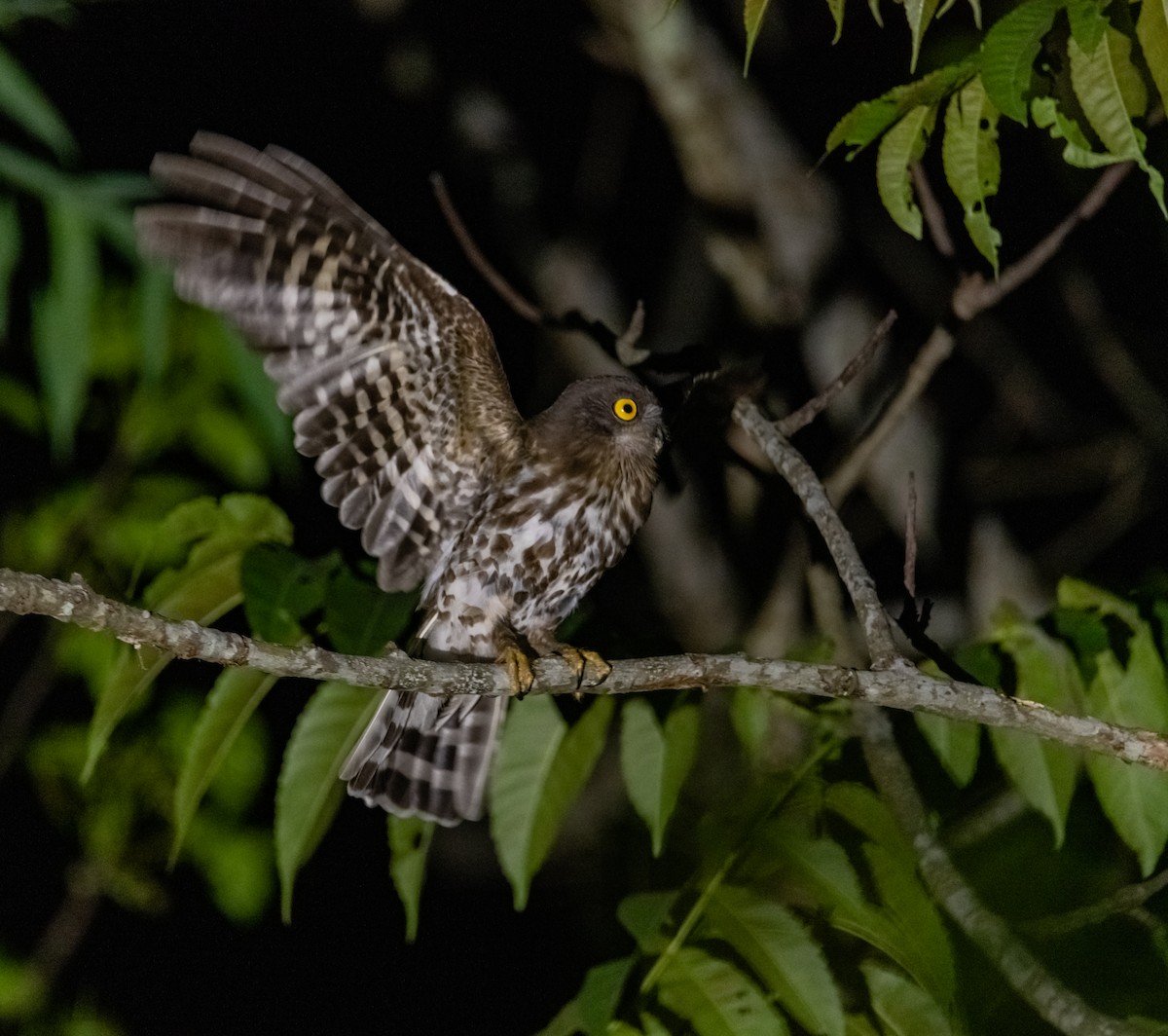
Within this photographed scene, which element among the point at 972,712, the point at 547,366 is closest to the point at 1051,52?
the point at 972,712

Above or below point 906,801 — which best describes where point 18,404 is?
above

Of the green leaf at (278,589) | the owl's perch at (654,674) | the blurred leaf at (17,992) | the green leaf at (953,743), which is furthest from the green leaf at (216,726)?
the blurred leaf at (17,992)

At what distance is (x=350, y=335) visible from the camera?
3756 millimetres

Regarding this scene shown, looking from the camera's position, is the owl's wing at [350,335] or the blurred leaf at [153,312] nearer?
the owl's wing at [350,335]

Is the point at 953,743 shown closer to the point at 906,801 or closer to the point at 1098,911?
the point at 906,801

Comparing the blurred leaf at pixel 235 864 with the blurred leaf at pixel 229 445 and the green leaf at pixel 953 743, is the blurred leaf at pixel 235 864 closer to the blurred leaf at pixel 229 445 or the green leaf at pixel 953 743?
the blurred leaf at pixel 229 445

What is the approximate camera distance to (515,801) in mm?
3074

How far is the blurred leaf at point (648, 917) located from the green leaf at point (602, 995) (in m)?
0.05

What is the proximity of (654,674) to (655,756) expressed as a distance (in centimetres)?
39

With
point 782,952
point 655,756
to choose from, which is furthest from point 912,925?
point 655,756

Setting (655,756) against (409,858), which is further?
(409,858)

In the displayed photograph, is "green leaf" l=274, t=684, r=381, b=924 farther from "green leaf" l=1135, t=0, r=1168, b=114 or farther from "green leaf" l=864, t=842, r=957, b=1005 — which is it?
"green leaf" l=1135, t=0, r=1168, b=114

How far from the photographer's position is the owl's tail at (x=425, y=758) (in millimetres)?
4219

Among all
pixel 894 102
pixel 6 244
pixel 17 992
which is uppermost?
pixel 894 102
